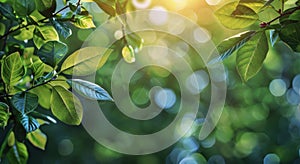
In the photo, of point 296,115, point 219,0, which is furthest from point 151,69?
point 219,0

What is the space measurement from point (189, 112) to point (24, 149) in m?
2.14

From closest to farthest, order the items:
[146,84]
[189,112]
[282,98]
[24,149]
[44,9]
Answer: [44,9] → [24,149] → [146,84] → [189,112] → [282,98]

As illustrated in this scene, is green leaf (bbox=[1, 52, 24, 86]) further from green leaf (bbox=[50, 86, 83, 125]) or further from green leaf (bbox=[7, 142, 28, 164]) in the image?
green leaf (bbox=[7, 142, 28, 164])

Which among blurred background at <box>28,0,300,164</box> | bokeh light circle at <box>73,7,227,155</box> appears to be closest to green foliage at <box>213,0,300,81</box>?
bokeh light circle at <box>73,7,227,155</box>

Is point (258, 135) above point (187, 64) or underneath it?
underneath

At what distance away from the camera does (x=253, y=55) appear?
44cm

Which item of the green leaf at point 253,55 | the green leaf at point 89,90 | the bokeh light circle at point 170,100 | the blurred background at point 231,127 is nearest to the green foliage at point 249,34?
the green leaf at point 253,55

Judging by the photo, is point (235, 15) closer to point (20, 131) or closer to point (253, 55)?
point (253, 55)

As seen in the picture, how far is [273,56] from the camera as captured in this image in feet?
9.48

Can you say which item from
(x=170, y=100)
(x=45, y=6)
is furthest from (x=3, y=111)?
(x=170, y=100)

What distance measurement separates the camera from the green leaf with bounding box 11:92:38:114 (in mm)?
420

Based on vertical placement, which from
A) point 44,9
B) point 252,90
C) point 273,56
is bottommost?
point 252,90

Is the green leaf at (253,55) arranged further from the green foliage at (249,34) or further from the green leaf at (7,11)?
the green leaf at (7,11)

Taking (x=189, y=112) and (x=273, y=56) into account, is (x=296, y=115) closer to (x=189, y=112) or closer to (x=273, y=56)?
(x=273, y=56)
